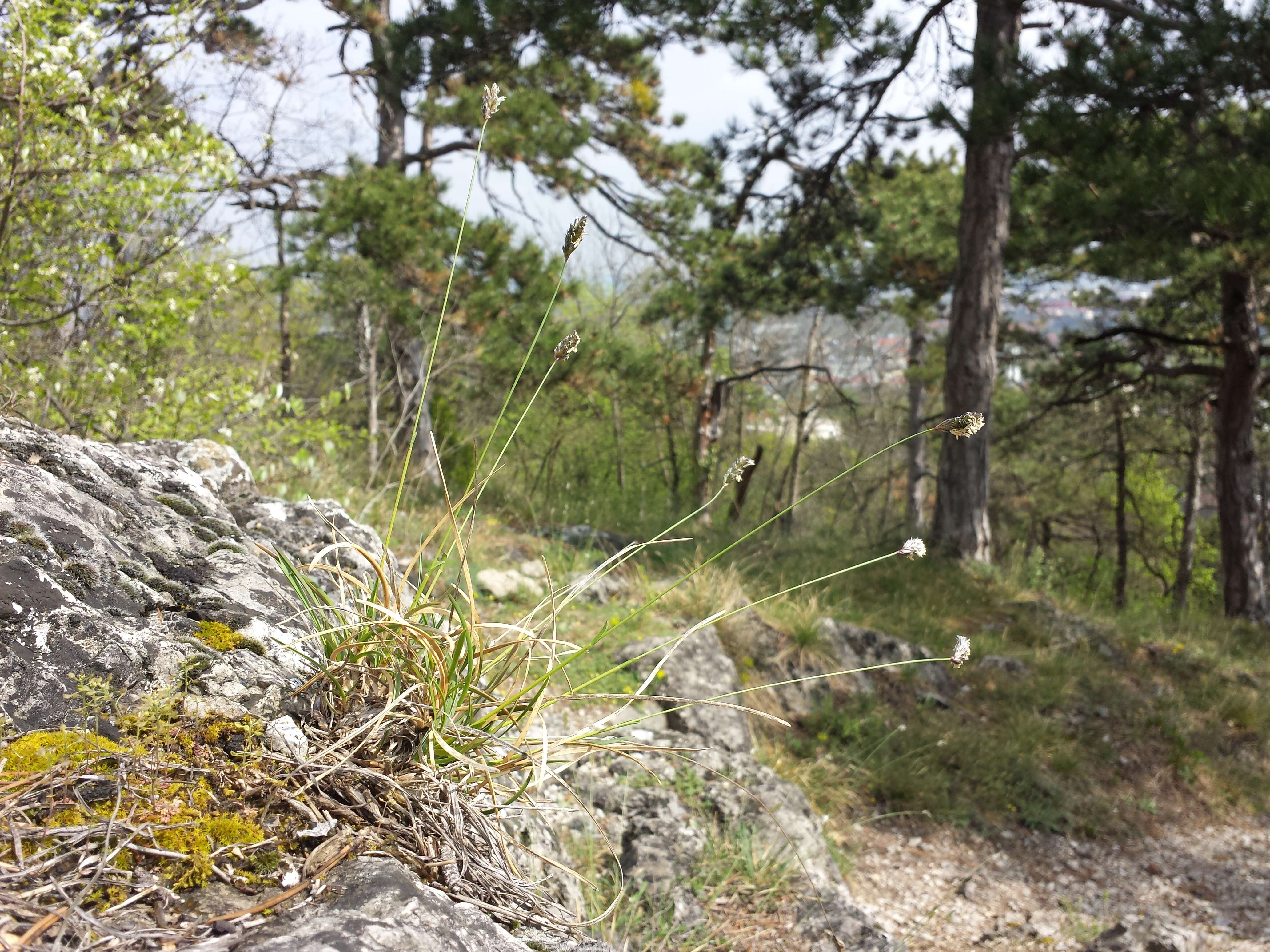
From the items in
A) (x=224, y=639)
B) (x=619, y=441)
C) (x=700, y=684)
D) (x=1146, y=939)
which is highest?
(x=619, y=441)

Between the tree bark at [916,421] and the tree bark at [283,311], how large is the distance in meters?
9.13

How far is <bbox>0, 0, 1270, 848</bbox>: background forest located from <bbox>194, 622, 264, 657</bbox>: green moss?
506mm

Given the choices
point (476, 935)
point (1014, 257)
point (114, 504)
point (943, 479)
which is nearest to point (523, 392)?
point (943, 479)

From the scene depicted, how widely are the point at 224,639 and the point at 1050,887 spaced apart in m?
3.89

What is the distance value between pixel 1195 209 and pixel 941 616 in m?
3.23

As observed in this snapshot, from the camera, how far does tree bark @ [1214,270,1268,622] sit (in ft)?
25.4

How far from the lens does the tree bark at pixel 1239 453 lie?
7738mm

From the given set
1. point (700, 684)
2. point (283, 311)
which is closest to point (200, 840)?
point (700, 684)

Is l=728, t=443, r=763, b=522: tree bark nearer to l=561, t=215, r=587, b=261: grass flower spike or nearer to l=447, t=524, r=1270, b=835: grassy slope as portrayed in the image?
l=447, t=524, r=1270, b=835: grassy slope

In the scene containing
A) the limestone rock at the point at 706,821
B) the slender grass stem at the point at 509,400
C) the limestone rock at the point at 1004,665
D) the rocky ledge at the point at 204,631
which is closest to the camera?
the rocky ledge at the point at 204,631

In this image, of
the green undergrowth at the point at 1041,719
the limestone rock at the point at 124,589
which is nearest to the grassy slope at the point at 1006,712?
the green undergrowth at the point at 1041,719

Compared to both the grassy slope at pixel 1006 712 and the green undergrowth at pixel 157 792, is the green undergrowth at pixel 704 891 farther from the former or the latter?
the green undergrowth at pixel 157 792

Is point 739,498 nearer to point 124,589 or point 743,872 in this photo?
point 743,872

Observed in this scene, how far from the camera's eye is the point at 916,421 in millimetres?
14188
